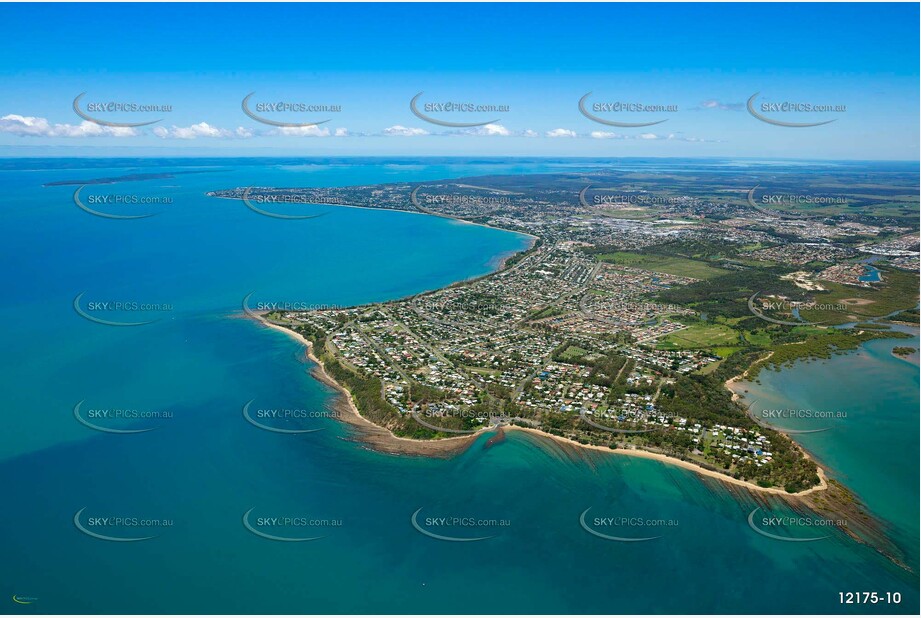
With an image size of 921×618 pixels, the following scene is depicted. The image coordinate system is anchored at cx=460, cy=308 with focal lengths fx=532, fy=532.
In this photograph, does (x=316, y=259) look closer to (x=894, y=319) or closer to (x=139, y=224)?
(x=139, y=224)

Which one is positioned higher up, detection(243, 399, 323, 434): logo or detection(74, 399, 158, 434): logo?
detection(74, 399, 158, 434): logo

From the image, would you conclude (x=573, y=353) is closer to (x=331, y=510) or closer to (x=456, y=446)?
(x=456, y=446)

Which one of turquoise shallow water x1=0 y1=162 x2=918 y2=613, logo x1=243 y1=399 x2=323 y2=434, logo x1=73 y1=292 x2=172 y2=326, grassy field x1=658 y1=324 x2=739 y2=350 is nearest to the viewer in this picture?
turquoise shallow water x1=0 y1=162 x2=918 y2=613

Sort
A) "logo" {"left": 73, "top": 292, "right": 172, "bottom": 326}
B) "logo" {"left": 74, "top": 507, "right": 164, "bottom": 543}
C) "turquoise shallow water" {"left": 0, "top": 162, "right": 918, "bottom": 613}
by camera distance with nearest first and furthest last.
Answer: "turquoise shallow water" {"left": 0, "top": 162, "right": 918, "bottom": 613}, "logo" {"left": 74, "top": 507, "right": 164, "bottom": 543}, "logo" {"left": 73, "top": 292, "right": 172, "bottom": 326}

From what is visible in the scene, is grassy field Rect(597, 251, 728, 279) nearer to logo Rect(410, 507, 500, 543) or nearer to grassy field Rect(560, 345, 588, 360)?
grassy field Rect(560, 345, 588, 360)

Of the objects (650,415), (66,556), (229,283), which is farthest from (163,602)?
(229,283)

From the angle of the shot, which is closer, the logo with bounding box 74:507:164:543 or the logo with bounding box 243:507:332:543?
the logo with bounding box 74:507:164:543

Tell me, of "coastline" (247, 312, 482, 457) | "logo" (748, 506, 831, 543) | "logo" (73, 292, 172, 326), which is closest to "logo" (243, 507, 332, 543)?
"coastline" (247, 312, 482, 457)

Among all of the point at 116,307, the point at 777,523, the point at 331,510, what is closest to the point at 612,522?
the point at 777,523

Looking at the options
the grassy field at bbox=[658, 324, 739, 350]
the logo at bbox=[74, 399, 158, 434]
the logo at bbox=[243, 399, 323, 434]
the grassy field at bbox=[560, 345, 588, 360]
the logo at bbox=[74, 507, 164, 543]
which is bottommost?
the logo at bbox=[74, 507, 164, 543]
